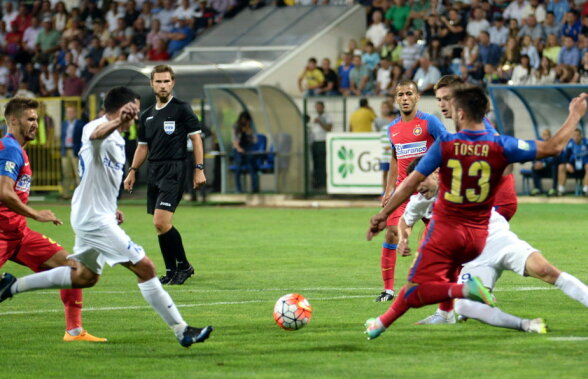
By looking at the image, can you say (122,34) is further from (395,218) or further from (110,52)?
(395,218)

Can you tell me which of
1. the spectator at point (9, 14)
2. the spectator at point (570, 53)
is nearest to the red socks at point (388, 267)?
the spectator at point (570, 53)

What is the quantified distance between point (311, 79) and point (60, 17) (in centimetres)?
1162

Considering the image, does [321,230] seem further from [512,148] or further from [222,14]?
[222,14]

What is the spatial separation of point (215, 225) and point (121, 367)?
13174 millimetres

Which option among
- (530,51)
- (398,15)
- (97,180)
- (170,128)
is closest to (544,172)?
(530,51)

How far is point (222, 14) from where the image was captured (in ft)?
113

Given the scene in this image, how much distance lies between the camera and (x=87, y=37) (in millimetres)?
35938

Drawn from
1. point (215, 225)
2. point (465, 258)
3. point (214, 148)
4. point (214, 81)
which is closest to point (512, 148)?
point (465, 258)

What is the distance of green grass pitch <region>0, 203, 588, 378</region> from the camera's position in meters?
7.27

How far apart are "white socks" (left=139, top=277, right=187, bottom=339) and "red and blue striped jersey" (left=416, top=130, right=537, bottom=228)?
2.02 meters

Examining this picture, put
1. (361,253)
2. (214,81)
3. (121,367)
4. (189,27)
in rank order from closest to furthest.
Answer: (121,367) → (361,253) → (214,81) → (189,27)

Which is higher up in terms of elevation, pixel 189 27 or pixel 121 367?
pixel 189 27

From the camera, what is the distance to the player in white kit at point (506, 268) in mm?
7977

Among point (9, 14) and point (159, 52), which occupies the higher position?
point (9, 14)
